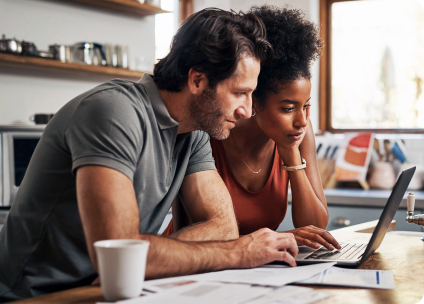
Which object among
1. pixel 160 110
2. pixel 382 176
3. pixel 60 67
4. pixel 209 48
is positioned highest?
pixel 60 67

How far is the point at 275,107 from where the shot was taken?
1573mm

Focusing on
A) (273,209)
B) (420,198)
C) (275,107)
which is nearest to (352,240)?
(273,209)

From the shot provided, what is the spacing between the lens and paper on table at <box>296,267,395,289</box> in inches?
36.2

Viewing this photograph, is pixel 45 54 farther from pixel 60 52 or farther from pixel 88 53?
pixel 88 53

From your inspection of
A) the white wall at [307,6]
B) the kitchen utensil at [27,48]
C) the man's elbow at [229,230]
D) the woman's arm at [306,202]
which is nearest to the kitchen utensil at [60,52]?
the kitchen utensil at [27,48]

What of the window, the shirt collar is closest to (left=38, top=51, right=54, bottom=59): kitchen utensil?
the shirt collar

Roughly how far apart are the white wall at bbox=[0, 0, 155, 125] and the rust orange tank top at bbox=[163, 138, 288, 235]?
1692 millimetres

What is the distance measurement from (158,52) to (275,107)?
255cm

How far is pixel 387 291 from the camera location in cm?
90

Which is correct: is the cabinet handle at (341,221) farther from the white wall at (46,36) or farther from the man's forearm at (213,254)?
the white wall at (46,36)

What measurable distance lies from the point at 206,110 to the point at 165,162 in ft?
0.59

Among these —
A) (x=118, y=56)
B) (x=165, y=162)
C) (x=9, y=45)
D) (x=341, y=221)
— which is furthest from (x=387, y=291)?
(x=118, y=56)

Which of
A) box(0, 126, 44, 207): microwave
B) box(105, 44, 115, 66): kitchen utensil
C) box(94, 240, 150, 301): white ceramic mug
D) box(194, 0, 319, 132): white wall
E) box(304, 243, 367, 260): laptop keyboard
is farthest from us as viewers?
box(194, 0, 319, 132): white wall

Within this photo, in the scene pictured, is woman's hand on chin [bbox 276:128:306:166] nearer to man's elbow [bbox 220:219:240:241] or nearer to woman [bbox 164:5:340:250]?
woman [bbox 164:5:340:250]
